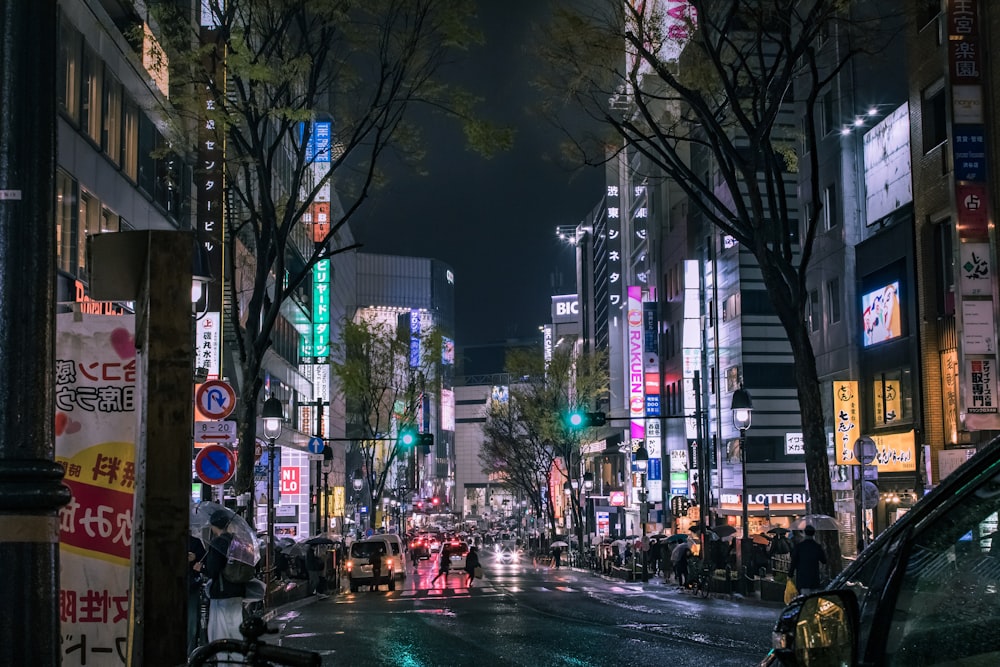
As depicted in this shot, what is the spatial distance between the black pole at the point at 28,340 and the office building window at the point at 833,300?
3538 centimetres

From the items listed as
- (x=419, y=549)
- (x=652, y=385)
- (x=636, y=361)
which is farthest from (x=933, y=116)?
(x=419, y=549)

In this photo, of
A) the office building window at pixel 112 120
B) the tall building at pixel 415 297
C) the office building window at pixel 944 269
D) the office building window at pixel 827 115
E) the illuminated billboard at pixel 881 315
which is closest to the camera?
the office building window at pixel 112 120

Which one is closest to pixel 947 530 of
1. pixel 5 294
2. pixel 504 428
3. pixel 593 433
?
pixel 5 294

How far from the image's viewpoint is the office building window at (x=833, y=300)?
37781mm

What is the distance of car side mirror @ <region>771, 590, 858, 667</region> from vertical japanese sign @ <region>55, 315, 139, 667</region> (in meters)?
5.89

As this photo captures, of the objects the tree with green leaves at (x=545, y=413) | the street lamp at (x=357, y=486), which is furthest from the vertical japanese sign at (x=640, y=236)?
the street lamp at (x=357, y=486)

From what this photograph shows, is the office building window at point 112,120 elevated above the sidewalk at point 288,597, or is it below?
above

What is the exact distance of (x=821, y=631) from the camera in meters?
2.42

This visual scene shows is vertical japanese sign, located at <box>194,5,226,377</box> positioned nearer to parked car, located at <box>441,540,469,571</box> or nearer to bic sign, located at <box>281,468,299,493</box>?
parked car, located at <box>441,540,469,571</box>

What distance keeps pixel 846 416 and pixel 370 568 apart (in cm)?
1611

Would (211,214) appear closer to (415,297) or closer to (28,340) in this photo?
(28,340)

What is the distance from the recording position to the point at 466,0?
65.2 feet

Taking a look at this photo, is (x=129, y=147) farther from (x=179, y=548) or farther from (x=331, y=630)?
(x=179, y=548)

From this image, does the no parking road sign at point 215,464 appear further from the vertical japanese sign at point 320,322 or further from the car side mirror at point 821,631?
the vertical japanese sign at point 320,322
